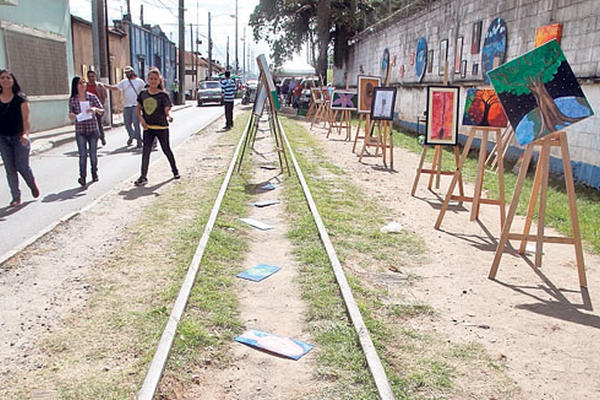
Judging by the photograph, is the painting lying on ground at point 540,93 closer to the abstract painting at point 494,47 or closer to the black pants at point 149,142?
the black pants at point 149,142

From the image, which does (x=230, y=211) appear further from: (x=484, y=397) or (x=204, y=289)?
(x=484, y=397)

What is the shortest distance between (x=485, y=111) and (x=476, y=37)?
31.7ft

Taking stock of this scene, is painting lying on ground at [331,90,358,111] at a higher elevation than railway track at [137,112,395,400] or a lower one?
higher

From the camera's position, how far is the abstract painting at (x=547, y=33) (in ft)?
37.0

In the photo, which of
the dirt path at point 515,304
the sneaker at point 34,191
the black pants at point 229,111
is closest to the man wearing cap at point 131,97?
the black pants at point 229,111

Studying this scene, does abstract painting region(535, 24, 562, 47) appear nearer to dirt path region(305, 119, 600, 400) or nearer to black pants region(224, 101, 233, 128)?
dirt path region(305, 119, 600, 400)

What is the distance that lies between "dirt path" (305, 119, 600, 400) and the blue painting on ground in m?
1.39

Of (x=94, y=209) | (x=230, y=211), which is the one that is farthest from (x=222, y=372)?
(x=94, y=209)

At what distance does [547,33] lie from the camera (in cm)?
1169

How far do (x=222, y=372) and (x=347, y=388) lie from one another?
847 millimetres

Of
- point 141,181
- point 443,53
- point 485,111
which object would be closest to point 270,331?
point 485,111

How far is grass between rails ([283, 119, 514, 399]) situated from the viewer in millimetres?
3531

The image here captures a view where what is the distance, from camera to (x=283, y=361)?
12.6 ft

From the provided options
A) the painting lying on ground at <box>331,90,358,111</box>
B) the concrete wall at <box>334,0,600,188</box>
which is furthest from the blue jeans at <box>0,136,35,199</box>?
the painting lying on ground at <box>331,90,358,111</box>
